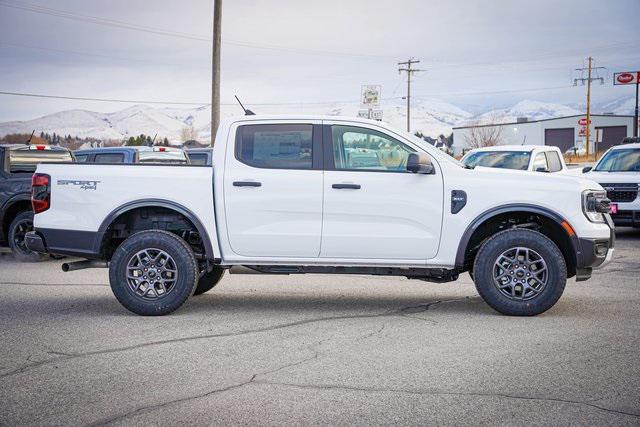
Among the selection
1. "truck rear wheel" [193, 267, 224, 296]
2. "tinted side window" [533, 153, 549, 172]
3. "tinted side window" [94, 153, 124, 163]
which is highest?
"tinted side window" [533, 153, 549, 172]

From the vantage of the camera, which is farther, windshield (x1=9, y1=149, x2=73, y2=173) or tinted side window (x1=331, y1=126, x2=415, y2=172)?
windshield (x1=9, y1=149, x2=73, y2=173)

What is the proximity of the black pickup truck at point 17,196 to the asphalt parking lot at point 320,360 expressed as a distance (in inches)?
144

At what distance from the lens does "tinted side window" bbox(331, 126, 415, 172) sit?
781cm

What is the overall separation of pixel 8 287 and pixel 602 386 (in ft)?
24.6

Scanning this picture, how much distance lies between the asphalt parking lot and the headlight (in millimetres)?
998

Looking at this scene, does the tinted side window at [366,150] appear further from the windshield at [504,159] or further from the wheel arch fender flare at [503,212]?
the windshield at [504,159]

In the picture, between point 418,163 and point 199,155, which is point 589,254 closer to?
point 418,163

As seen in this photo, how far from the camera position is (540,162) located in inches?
588

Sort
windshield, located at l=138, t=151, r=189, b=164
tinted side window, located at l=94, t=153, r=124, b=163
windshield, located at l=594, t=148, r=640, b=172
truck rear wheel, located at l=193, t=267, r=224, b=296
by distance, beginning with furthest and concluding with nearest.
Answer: windshield, located at l=594, t=148, r=640, b=172 → tinted side window, located at l=94, t=153, r=124, b=163 → windshield, located at l=138, t=151, r=189, b=164 → truck rear wheel, located at l=193, t=267, r=224, b=296

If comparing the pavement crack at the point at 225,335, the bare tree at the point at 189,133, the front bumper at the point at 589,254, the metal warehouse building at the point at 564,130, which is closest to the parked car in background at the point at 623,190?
the pavement crack at the point at 225,335

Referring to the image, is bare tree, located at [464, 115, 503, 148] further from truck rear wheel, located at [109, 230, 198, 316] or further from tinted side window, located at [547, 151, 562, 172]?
truck rear wheel, located at [109, 230, 198, 316]

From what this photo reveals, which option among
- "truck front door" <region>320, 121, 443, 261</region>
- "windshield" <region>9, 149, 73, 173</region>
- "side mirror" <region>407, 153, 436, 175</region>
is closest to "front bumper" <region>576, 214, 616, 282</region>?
"truck front door" <region>320, 121, 443, 261</region>

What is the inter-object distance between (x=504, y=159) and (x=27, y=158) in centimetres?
896

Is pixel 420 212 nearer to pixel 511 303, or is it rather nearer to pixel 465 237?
pixel 465 237
